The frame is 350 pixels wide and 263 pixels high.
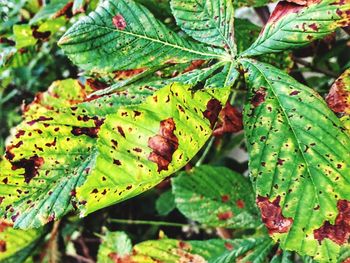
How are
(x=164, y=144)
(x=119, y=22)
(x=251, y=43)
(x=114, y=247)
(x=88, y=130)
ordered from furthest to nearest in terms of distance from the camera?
(x=114, y=247) → (x=251, y=43) → (x=119, y=22) → (x=88, y=130) → (x=164, y=144)

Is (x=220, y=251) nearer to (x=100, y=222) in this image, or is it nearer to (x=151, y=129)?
(x=151, y=129)

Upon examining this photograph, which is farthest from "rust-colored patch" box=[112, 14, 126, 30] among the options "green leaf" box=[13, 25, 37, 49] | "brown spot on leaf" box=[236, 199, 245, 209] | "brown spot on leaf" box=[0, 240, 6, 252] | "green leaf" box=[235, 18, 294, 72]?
"brown spot on leaf" box=[0, 240, 6, 252]

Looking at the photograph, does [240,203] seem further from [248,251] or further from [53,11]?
[53,11]

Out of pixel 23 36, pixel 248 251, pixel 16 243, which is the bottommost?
pixel 16 243

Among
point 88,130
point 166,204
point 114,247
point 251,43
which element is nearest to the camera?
point 88,130

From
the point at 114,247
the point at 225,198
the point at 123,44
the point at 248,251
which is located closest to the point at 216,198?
the point at 225,198

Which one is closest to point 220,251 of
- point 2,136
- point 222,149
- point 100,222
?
point 222,149

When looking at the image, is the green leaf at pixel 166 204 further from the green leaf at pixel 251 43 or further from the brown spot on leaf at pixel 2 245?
the green leaf at pixel 251 43
